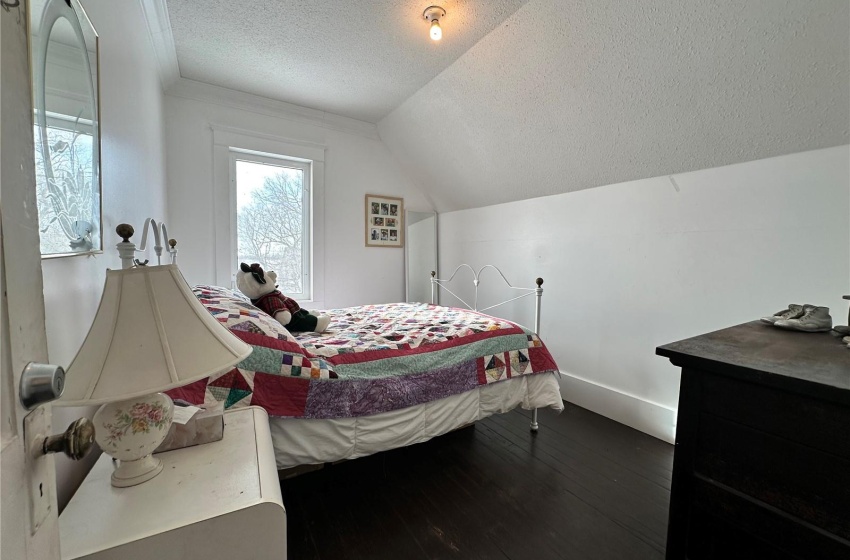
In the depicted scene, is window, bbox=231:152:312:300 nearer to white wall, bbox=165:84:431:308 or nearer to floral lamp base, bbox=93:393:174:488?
white wall, bbox=165:84:431:308

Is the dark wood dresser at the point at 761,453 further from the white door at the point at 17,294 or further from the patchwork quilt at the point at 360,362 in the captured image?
the white door at the point at 17,294

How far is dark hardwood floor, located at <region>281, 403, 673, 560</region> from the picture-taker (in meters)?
1.38

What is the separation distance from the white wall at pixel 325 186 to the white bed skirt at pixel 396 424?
6.94 feet

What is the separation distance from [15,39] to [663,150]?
8.61ft

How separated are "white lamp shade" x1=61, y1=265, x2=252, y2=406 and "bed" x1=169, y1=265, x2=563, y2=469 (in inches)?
23.4

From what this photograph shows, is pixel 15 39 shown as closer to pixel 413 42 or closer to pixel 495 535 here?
pixel 495 535

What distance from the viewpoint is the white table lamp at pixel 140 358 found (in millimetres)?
701

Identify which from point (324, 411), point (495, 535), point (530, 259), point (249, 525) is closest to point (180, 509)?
point (249, 525)

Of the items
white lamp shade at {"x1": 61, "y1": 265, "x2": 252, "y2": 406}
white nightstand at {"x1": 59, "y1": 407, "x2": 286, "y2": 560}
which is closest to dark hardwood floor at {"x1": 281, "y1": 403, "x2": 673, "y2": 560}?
white nightstand at {"x1": 59, "y1": 407, "x2": 286, "y2": 560}

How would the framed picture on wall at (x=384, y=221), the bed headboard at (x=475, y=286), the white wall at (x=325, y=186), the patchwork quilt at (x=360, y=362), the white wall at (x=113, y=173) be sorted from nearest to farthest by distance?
the white wall at (x=113, y=173)
the patchwork quilt at (x=360, y=362)
the white wall at (x=325, y=186)
the bed headboard at (x=475, y=286)
the framed picture on wall at (x=384, y=221)

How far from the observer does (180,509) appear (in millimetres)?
740

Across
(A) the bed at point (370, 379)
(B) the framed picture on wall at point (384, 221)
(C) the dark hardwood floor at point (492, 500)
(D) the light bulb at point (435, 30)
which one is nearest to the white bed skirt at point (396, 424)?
(A) the bed at point (370, 379)

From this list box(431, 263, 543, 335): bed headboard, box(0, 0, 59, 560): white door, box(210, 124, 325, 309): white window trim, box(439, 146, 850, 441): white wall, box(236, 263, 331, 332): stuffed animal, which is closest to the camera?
box(0, 0, 59, 560): white door

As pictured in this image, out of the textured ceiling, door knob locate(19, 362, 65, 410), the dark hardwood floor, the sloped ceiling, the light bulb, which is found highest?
the textured ceiling
